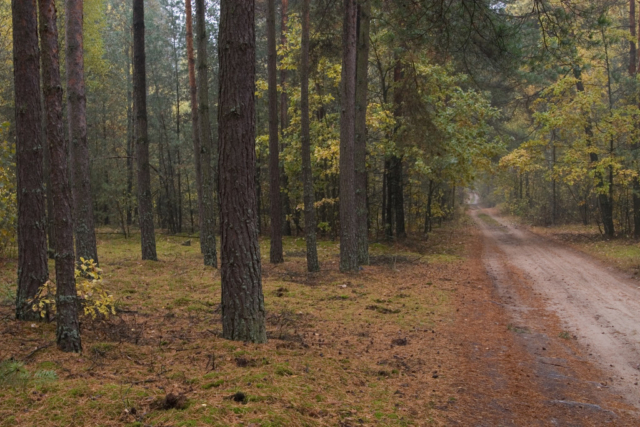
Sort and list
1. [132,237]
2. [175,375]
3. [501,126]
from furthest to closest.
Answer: [501,126]
[132,237]
[175,375]

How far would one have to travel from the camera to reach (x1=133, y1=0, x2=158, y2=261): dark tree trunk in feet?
41.2

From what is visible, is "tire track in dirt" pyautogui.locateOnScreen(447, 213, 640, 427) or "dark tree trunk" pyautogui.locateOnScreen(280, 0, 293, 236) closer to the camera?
"tire track in dirt" pyautogui.locateOnScreen(447, 213, 640, 427)

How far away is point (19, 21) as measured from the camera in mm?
5133

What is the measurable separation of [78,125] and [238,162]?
555 cm

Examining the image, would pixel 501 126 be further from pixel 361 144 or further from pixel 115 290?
pixel 115 290

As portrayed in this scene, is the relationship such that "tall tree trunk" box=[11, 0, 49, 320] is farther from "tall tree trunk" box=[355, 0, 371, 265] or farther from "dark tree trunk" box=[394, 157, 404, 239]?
"dark tree trunk" box=[394, 157, 404, 239]

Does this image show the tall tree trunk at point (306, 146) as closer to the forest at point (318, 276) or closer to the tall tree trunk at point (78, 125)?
the forest at point (318, 276)

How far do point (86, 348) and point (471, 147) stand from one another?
15.6 m

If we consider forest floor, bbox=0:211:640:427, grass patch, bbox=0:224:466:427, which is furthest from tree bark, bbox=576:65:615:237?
grass patch, bbox=0:224:466:427

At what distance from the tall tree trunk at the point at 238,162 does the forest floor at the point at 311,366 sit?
643 millimetres

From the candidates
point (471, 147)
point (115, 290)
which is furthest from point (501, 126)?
point (115, 290)

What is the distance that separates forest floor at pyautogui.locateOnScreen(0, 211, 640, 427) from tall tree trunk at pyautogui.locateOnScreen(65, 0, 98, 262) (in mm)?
1152

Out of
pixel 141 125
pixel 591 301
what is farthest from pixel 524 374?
pixel 141 125

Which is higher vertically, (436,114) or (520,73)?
(520,73)
